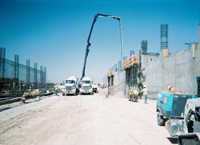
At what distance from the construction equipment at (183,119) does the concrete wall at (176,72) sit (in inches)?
256

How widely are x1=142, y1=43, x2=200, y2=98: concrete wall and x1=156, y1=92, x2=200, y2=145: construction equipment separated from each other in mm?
6495

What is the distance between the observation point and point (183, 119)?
513cm

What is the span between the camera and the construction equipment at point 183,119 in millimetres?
3758

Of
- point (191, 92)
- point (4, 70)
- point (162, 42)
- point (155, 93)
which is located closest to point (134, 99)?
point (155, 93)

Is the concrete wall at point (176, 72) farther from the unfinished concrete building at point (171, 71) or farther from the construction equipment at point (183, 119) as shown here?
the construction equipment at point (183, 119)

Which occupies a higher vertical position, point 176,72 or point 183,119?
point 176,72

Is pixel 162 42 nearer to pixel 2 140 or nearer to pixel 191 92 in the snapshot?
pixel 191 92

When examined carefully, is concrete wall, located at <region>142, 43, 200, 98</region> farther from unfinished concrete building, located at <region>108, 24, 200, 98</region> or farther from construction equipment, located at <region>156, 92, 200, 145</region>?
construction equipment, located at <region>156, 92, 200, 145</region>

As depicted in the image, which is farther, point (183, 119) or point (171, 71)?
point (171, 71)

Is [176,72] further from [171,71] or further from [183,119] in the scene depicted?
[183,119]

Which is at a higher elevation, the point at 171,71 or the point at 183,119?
the point at 171,71

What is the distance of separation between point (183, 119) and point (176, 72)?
1009 centimetres

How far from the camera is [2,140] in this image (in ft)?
18.3

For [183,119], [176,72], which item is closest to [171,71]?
[176,72]
